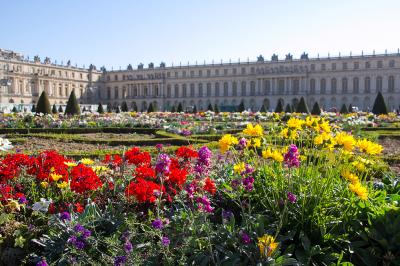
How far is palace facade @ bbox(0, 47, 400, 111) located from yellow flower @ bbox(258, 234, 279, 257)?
43374mm

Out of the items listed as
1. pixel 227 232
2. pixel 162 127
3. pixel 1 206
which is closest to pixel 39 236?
pixel 1 206

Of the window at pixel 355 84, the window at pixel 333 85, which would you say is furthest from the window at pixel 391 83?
the window at pixel 333 85

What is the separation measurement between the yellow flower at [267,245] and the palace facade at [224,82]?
43374mm

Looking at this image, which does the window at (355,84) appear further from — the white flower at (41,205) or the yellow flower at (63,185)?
the white flower at (41,205)

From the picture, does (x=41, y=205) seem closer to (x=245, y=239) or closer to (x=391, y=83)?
(x=245, y=239)

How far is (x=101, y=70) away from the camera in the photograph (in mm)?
68812

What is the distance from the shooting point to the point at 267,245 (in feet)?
7.22

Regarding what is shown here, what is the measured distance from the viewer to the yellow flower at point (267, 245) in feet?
7.04

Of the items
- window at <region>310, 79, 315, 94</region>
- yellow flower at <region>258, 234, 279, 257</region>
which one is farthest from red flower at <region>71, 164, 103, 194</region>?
window at <region>310, 79, 315, 94</region>

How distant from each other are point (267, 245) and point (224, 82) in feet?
190

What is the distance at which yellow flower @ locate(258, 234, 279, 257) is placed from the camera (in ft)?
7.04

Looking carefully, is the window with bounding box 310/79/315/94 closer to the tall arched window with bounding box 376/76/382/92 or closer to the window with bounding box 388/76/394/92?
the tall arched window with bounding box 376/76/382/92

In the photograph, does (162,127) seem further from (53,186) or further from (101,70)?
(101,70)

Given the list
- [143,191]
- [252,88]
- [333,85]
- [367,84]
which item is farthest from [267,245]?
[252,88]
